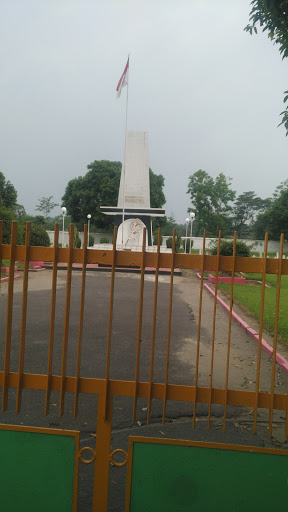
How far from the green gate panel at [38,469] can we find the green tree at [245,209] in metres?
42.7

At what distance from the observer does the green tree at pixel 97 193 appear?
38812 mm

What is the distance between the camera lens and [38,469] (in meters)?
2.02

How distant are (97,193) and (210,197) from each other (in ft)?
36.9

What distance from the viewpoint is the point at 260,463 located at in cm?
196

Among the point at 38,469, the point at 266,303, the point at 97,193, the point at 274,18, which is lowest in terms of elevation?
the point at 266,303

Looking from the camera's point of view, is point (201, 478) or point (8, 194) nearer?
point (201, 478)

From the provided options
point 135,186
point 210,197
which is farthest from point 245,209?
point 135,186

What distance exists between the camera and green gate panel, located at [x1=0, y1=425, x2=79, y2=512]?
1998mm

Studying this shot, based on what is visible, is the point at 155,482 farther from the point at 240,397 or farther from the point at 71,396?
the point at 71,396

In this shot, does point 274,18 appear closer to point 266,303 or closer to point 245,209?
point 266,303

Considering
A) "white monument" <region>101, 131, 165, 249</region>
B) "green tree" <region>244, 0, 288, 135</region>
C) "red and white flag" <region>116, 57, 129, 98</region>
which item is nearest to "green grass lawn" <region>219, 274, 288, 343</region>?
"green tree" <region>244, 0, 288, 135</region>

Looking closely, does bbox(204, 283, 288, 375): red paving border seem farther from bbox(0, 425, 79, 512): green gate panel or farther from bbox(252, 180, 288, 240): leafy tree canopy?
bbox(252, 180, 288, 240): leafy tree canopy

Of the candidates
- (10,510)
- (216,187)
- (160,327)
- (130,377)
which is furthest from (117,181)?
(10,510)

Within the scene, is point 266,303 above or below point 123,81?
below
